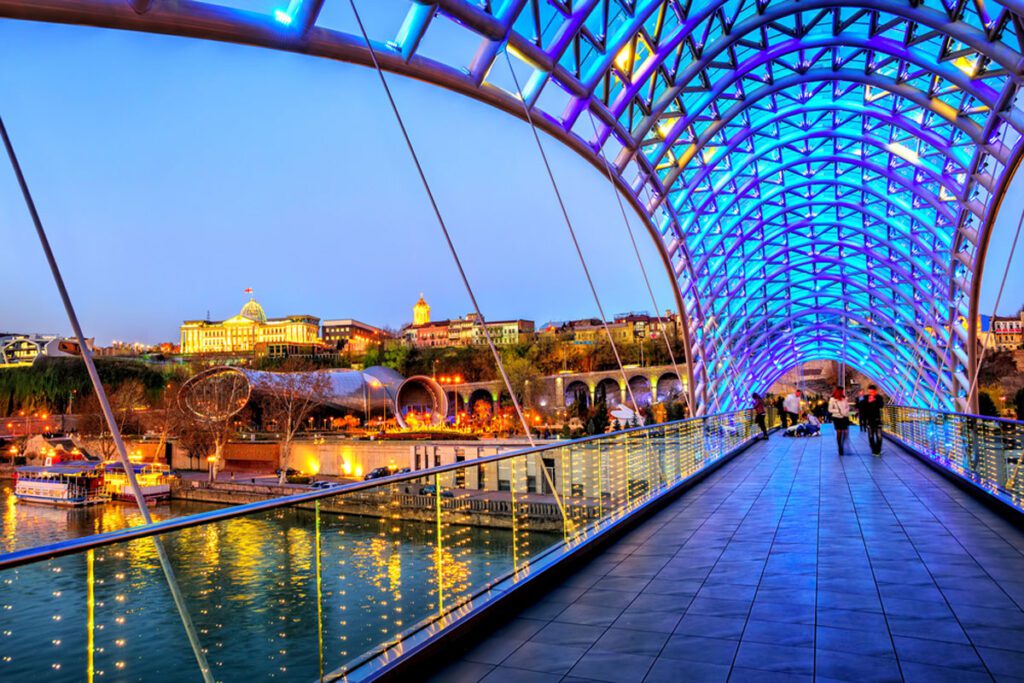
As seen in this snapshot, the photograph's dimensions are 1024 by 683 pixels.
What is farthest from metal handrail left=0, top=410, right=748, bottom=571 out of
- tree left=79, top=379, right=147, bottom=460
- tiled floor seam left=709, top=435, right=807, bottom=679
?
tree left=79, top=379, right=147, bottom=460

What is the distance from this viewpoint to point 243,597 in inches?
151

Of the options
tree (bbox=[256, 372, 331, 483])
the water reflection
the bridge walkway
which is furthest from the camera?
tree (bbox=[256, 372, 331, 483])

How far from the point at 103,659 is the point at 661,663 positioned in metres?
2.78

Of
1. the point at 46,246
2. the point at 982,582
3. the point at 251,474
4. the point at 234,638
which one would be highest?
the point at 46,246

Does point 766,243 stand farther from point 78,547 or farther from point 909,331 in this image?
point 78,547

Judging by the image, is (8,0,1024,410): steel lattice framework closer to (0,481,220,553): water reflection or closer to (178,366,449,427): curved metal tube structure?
(0,481,220,553): water reflection

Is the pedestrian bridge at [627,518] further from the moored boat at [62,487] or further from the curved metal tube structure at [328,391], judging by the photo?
the curved metal tube structure at [328,391]

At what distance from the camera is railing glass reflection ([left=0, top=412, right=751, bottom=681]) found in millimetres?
2887

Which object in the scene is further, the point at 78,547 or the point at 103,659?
the point at 103,659

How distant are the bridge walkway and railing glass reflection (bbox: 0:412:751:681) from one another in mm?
506

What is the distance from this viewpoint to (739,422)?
21625mm

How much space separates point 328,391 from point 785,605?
7044 cm

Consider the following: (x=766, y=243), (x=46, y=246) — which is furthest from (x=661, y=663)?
(x=766, y=243)

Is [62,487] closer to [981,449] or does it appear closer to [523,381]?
[523,381]
